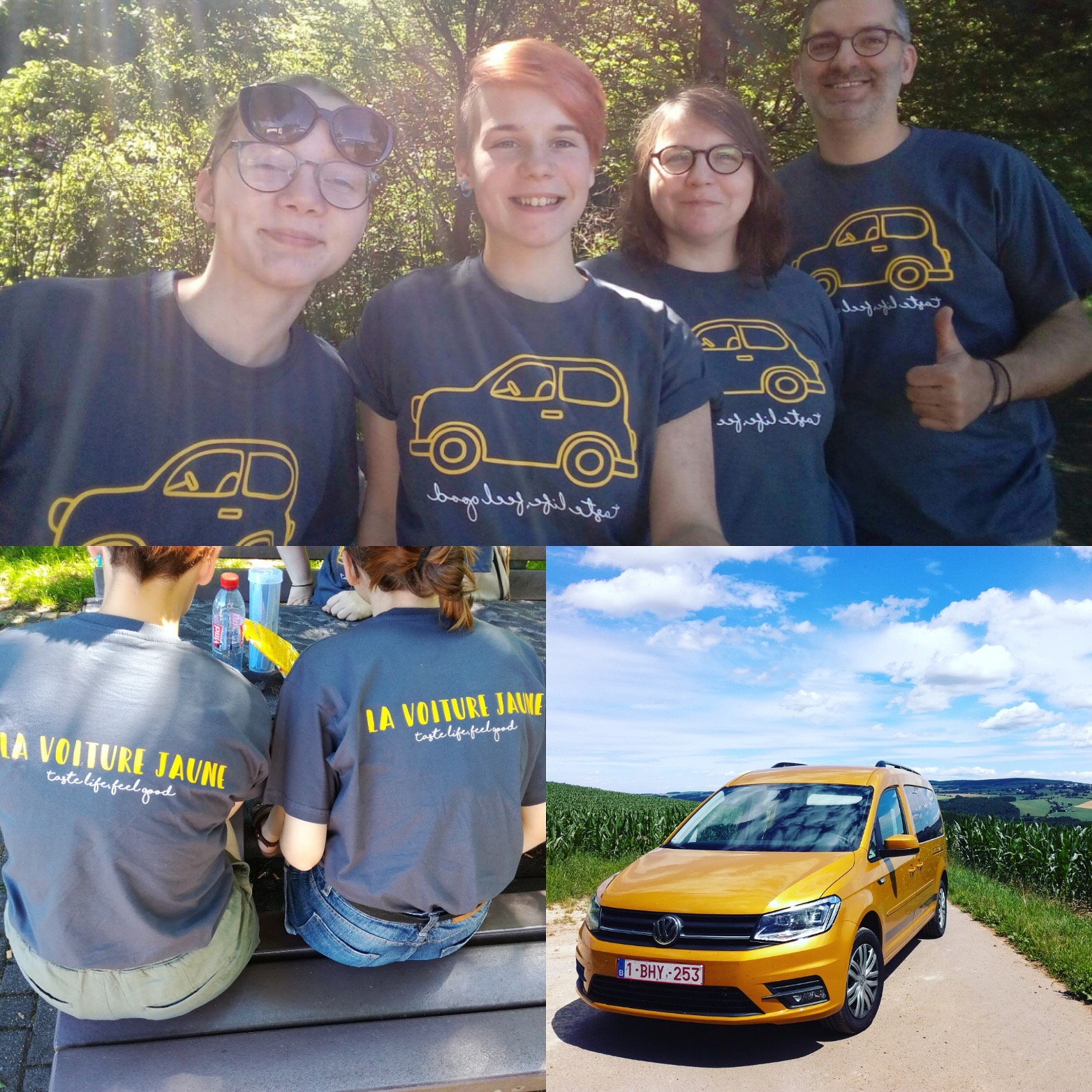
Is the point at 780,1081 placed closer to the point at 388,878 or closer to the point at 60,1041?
the point at 388,878

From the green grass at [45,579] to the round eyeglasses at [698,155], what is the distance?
5.38 ft

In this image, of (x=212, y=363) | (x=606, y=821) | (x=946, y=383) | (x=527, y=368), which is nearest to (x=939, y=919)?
(x=606, y=821)

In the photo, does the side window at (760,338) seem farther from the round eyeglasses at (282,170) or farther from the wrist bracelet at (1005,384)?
the round eyeglasses at (282,170)

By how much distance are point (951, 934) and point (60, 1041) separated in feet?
6.86

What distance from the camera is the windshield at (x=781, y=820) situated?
7.92ft

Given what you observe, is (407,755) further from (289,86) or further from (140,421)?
(289,86)

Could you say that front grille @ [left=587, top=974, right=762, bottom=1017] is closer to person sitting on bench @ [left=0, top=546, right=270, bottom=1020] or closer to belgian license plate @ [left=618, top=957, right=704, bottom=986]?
belgian license plate @ [left=618, top=957, right=704, bottom=986]


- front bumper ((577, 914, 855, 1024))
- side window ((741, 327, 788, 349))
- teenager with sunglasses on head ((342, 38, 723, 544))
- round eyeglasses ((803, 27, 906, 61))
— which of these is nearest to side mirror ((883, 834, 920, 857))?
front bumper ((577, 914, 855, 1024))

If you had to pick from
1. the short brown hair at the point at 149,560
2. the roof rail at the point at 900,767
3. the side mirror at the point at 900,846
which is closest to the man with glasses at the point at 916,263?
the roof rail at the point at 900,767

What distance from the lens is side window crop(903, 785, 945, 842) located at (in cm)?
252

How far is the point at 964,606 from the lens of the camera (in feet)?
8.56

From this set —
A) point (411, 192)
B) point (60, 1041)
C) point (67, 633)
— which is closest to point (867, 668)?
point (411, 192)

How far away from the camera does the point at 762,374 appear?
2418 millimetres

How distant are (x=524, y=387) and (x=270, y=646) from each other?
0.96 metres
